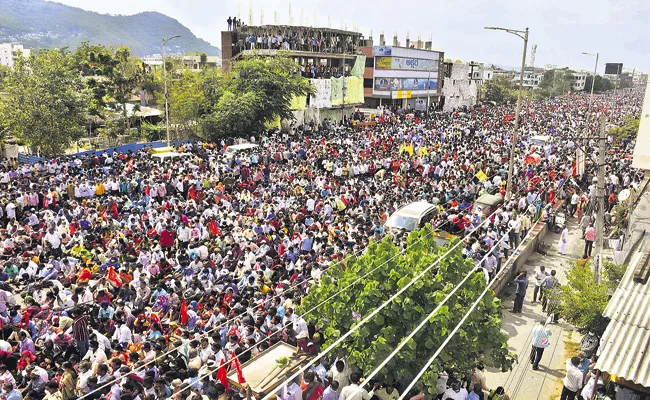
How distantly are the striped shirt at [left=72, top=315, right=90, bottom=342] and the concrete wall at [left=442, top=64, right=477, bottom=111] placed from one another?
60.8 metres

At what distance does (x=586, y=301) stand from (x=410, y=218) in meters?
5.92

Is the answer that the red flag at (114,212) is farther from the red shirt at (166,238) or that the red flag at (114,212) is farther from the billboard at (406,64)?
the billboard at (406,64)

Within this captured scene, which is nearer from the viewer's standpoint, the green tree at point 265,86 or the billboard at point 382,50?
the green tree at point 265,86

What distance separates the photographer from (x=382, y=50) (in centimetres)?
5044

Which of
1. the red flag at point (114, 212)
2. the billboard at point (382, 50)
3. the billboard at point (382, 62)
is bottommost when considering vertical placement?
the red flag at point (114, 212)

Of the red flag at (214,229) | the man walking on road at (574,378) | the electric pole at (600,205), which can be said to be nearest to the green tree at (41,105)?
the red flag at (214,229)

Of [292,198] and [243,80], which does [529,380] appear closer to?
[292,198]

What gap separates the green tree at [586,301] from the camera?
8852 mm

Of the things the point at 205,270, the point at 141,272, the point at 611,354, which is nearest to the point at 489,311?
the point at 611,354

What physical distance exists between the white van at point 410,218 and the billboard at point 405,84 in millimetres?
38512

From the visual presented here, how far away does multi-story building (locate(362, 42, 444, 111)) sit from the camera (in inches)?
2014

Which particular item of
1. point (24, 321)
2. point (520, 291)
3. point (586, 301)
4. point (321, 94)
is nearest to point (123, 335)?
point (24, 321)

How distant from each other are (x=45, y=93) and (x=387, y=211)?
17432 millimetres

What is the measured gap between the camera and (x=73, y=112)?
959 inches
